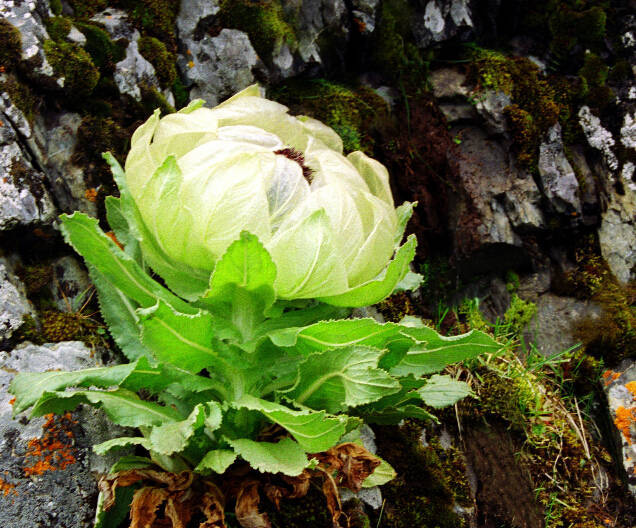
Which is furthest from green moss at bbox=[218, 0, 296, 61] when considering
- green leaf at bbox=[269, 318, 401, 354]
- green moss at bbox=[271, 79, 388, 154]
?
green leaf at bbox=[269, 318, 401, 354]

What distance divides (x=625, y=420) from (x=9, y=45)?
2671mm

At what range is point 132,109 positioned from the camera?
2.14 meters

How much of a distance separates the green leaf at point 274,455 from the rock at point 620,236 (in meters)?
1.97

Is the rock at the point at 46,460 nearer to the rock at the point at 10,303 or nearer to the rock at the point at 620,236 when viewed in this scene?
the rock at the point at 10,303

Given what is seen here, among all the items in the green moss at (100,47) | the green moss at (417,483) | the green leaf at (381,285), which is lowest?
the green moss at (417,483)

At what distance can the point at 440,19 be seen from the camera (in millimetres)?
2920

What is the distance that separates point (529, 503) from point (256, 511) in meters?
1.27

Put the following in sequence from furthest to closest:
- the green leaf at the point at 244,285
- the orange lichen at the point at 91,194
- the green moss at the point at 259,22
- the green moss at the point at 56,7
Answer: the green moss at the point at 259,22, the green moss at the point at 56,7, the orange lichen at the point at 91,194, the green leaf at the point at 244,285

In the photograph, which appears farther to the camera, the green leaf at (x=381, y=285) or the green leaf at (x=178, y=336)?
the green leaf at (x=381, y=285)

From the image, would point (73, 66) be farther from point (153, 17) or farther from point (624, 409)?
point (624, 409)

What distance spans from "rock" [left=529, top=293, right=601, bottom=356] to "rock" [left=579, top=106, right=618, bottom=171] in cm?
70

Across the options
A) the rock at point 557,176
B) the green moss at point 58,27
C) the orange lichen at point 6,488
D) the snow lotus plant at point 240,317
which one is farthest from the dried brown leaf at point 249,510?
the rock at point 557,176

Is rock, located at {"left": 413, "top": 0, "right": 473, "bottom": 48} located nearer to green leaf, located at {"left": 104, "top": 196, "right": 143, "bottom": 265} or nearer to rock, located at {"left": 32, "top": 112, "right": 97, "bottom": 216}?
rock, located at {"left": 32, "top": 112, "right": 97, "bottom": 216}

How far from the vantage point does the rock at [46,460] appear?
4.96ft
